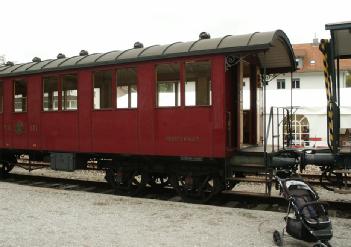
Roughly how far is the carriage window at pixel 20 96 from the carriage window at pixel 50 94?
901 mm

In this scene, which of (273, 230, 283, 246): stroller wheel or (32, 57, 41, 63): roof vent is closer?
(273, 230, 283, 246): stroller wheel

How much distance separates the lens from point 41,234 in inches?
258

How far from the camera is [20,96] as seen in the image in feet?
42.1

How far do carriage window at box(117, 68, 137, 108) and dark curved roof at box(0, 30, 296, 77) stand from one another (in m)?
0.29

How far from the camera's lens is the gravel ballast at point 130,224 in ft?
20.4

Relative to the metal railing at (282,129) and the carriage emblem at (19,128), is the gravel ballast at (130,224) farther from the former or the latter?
the carriage emblem at (19,128)

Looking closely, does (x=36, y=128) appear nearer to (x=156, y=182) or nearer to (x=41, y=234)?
(x=156, y=182)

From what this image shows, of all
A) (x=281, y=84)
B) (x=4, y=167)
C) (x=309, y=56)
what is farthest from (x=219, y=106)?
(x=309, y=56)

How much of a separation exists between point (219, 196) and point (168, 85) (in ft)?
9.65

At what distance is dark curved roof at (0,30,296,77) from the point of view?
888cm

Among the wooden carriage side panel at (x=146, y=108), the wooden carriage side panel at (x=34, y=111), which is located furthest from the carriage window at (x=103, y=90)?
the wooden carriage side panel at (x=34, y=111)

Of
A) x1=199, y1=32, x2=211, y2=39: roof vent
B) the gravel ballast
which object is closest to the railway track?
the gravel ballast

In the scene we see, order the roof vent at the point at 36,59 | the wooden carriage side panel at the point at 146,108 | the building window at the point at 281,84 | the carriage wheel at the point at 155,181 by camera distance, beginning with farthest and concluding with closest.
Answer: the building window at the point at 281,84, the roof vent at the point at 36,59, the carriage wheel at the point at 155,181, the wooden carriage side panel at the point at 146,108

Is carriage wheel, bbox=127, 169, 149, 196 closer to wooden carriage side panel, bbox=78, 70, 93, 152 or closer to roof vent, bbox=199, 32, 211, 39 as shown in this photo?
wooden carriage side panel, bbox=78, 70, 93, 152
